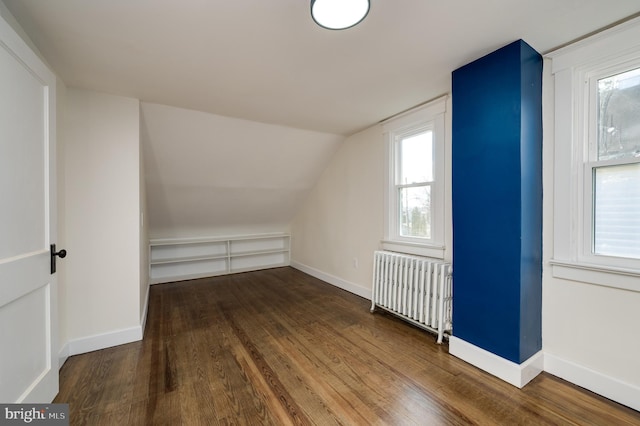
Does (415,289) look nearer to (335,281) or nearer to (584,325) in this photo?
(584,325)

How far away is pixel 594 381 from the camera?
171 centimetres

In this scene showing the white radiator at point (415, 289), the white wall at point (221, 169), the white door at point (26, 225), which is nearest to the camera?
the white door at point (26, 225)

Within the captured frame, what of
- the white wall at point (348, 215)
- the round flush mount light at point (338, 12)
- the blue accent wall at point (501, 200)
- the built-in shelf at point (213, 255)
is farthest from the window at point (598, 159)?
the built-in shelf at point (213, 255)

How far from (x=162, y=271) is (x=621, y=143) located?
5.57 metres

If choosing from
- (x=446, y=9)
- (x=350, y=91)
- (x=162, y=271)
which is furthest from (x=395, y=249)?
(x=162, y=271)

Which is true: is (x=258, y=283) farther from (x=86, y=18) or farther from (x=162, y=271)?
(x=86, y=18)

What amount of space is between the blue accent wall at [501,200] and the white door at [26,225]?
2748 mm

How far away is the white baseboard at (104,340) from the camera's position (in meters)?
2.23

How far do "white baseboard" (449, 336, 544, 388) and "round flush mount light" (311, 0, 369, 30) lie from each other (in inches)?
93.5

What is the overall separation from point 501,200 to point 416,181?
1133 millimetres

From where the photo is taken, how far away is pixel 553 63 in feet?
6.21

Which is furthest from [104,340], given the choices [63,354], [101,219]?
[101,219]

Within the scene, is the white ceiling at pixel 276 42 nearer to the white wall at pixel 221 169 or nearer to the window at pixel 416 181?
the window at pixel 416 181

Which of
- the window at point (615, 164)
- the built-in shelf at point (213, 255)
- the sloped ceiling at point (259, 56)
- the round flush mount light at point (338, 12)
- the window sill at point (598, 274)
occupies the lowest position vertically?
the built-in shelf at point (213, 255)
